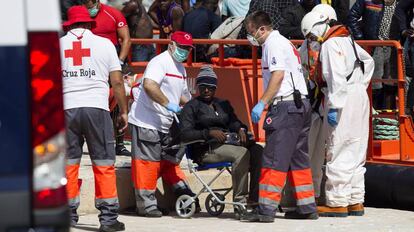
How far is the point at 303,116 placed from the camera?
34.2 ft

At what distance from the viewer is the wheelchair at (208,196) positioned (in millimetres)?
10703

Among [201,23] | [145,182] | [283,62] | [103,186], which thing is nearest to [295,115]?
[283,62]

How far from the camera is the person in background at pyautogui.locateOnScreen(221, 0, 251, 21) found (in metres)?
16.8

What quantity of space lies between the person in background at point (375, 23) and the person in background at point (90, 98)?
5021mm

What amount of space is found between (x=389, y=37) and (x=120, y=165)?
4634mm

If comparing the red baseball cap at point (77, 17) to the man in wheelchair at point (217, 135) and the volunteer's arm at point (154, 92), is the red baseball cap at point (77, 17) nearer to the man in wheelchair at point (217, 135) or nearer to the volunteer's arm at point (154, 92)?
the volunteer's arm at point (154, 92)

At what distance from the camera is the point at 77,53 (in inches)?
380

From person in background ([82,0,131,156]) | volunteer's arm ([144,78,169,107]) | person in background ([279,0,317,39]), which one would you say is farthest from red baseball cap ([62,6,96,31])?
Result: person in background ([279,0,317,39])

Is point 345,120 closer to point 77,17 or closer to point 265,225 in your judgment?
point 265,225

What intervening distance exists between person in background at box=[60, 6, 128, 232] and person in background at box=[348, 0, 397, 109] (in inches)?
198

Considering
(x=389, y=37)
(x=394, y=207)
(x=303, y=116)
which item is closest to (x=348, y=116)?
(x=303, y=116)

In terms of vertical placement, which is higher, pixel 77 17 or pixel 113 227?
pixel 77 17

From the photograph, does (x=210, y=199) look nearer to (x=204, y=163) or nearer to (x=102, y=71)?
(x=204, y=163)

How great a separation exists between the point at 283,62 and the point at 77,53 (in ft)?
5.99
